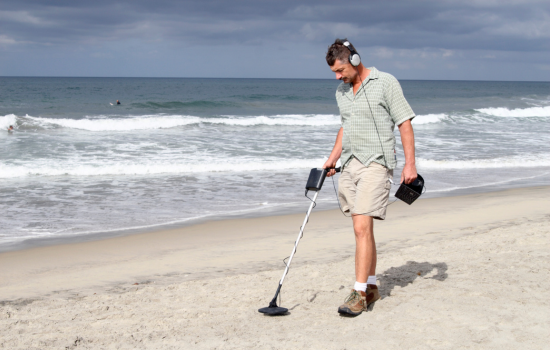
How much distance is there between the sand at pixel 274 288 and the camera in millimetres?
3113

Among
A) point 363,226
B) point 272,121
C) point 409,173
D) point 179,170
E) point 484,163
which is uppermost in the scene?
point 409,173

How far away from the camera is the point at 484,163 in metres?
12.7

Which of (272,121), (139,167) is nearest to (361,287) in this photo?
(139,167)

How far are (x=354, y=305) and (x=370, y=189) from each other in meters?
0.77

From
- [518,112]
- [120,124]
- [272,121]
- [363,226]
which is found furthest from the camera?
[518,112]

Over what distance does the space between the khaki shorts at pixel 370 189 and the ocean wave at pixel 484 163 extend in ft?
30.8

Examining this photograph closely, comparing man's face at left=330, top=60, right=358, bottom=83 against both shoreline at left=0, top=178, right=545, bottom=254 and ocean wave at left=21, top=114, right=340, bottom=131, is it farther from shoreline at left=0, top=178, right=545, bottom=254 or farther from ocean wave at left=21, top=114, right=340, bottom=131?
ocean wave at left=21, top=114, right=340, bottom=131

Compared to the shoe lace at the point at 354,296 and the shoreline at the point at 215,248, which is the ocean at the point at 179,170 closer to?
the shoreline at the point at 215,248

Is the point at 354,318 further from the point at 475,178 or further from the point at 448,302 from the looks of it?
the point at 475,178

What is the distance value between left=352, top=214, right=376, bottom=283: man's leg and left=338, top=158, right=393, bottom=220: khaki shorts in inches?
2.2

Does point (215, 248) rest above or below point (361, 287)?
below

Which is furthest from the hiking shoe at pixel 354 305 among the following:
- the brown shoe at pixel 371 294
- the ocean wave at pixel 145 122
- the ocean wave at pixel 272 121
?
the ocean wave at pixel 272 121

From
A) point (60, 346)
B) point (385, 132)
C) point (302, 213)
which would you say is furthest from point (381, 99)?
point (302, 213)

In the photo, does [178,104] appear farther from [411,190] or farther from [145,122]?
[411,190]
